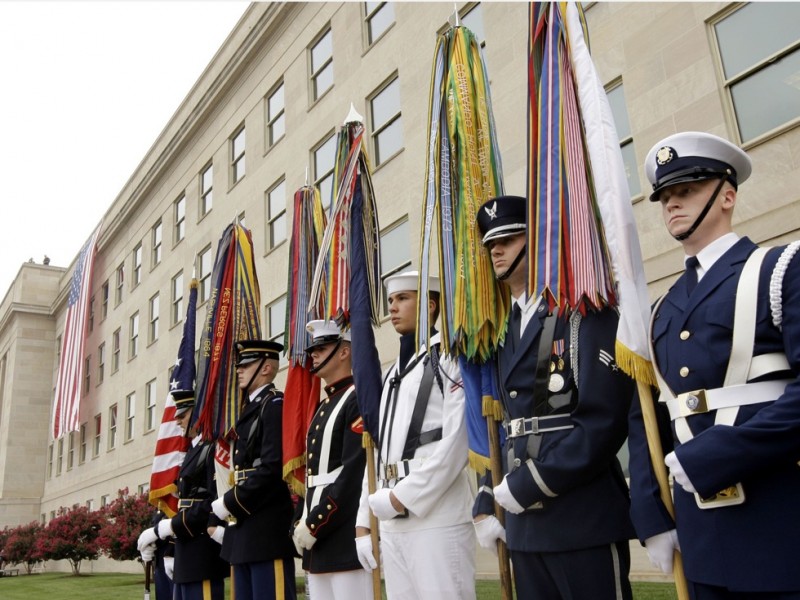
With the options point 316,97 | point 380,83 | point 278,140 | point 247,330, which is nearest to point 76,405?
→ point 278,140

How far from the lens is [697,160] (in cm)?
251

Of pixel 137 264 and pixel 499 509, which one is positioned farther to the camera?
pixel 137 264

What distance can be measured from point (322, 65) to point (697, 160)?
14.2 metres

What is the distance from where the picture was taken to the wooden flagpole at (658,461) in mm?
2346

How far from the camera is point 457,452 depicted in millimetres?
3502

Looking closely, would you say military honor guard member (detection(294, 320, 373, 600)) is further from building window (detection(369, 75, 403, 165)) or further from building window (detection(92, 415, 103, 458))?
building window (detection(92, 415, 103, 458))

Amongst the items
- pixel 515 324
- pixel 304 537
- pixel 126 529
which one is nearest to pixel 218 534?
pixel 304 537

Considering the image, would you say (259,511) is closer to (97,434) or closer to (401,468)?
(401,468)

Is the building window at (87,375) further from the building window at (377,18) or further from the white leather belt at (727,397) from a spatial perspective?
the white leather belt at (727,397)

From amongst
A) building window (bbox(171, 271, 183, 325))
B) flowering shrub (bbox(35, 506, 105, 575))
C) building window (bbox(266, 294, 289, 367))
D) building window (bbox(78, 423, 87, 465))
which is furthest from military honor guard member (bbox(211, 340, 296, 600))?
building window (bbox(78, 423, 87, 465))

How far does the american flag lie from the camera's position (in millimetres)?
25344

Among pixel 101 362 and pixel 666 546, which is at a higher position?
pixel 101 362

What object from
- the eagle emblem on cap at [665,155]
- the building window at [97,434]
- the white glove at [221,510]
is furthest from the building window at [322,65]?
the building window at [97,434]

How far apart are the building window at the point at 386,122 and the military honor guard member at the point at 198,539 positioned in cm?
773
